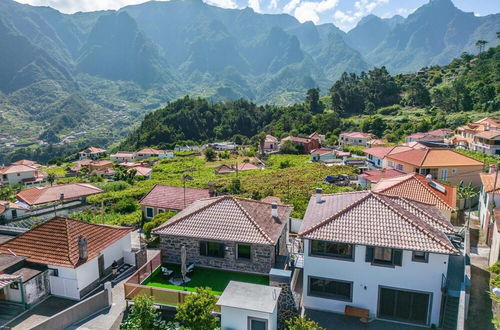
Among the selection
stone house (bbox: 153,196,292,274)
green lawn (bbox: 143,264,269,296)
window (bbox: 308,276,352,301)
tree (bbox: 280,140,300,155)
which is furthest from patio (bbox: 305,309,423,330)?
tree (bbox: 280,140,300,155)

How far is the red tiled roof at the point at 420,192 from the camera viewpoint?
22875mm

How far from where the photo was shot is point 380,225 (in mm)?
15523

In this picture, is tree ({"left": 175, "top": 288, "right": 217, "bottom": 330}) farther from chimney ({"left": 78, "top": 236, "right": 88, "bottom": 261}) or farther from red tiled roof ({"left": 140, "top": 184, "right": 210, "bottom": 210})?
red tiled roof ({"left": 140, "top": 184, "right": 210, "bottom": 210})

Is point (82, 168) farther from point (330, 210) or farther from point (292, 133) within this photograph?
point (330, 210)

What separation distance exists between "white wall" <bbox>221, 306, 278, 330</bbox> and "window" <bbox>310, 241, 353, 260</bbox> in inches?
141

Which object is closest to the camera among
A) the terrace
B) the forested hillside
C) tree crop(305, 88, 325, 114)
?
the terrace

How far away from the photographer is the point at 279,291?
14258 millimetres

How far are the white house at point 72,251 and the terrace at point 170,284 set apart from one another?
8.95 feet

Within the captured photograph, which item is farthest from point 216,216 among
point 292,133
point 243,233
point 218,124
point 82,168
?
point 218,124

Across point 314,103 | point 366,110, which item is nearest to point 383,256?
point 366,110

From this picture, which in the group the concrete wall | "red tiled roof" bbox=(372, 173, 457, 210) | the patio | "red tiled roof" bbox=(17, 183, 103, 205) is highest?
"red tiled roof" bbox=(372, 173, 457, 210)

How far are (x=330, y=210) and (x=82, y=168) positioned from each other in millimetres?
78577

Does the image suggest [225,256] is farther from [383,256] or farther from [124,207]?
[124,207]

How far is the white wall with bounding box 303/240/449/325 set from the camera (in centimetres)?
1435
